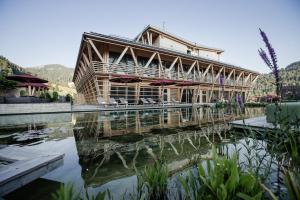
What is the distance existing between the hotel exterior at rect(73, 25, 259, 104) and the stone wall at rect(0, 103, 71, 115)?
3.15 metres

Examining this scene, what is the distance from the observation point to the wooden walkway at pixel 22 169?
1.79m

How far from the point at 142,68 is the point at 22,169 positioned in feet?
56.5

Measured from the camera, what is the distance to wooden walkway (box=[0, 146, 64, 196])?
70.3 inches

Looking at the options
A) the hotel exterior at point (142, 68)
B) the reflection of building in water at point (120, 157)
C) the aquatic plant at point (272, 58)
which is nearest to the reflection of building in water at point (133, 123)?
the reflection of building in water at point (120, 157)

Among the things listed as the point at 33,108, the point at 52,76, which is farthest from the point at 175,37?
the point at 52,76

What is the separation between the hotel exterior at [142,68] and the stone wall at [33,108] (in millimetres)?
3147

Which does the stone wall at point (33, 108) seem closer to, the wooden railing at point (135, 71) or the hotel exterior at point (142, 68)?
the hotel exterior at point (142, 68)

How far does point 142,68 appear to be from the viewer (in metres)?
18.5

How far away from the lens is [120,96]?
59.1 ft

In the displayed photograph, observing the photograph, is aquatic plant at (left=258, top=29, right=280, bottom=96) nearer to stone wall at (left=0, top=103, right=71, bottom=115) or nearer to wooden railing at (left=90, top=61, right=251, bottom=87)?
wooden railing at (left=90, top=61, right=251, bottom=87)

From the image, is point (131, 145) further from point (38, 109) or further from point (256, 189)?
point (38, 109)

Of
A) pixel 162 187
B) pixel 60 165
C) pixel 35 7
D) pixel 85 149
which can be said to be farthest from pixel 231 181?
pixel 35 7

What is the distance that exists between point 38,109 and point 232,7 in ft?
74.0

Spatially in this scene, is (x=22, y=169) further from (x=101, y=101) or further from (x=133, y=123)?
(x=101, y=101)
